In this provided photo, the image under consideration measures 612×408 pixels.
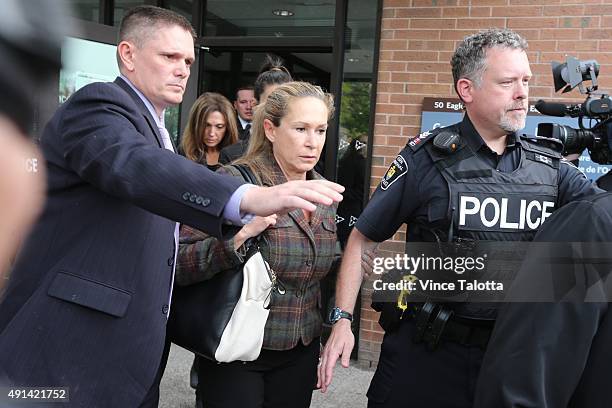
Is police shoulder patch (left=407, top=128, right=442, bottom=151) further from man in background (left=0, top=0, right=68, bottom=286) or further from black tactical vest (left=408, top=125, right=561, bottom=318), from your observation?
man in background (left=0, top=0, right=68, bottom=286)

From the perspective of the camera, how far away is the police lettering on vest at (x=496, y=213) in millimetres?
2162

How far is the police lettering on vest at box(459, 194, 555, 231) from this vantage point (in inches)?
85.1

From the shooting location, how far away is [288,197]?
4.29 ft

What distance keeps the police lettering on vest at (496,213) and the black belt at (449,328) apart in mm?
323

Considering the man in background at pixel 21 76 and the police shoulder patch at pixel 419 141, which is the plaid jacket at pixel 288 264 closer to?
the police shoulder patch at pixel 419 141

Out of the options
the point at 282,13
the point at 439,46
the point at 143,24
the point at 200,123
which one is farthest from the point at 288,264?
the point at 282,13

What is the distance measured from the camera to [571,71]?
2.31 m

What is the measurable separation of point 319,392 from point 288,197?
3.42m

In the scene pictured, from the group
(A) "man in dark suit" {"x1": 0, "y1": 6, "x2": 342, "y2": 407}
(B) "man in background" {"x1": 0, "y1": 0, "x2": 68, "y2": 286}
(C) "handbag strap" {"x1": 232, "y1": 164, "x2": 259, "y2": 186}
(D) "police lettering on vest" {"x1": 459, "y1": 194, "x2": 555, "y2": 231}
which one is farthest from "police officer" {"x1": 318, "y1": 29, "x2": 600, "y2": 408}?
(B) "man in background" {"x1": 0, "y1": 0, "x2": 68, "y2": 286}

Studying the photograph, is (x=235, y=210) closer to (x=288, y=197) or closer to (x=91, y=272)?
(x=288, y=197)

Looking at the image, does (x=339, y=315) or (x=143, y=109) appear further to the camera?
(x=339, y=315)

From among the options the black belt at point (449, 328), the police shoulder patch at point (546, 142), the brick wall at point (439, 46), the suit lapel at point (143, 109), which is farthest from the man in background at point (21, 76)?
the brick wall at point (439, 46)

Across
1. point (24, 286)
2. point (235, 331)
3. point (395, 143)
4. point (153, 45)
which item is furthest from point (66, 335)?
point (395, 143)

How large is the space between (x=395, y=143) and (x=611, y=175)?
2.45m
